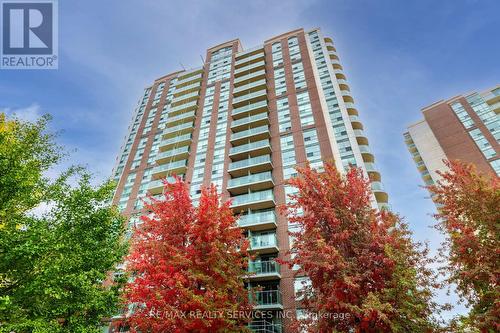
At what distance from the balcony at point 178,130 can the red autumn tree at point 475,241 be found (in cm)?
3090

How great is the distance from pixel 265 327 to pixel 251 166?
14615mm

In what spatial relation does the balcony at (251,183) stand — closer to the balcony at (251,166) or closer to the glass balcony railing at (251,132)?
the balcony at (251,166)

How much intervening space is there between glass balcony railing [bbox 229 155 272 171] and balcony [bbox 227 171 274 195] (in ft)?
4.44

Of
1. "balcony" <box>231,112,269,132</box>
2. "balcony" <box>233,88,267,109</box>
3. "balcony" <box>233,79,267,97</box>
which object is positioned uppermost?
"balcony" <box>233,79,267,97</box>

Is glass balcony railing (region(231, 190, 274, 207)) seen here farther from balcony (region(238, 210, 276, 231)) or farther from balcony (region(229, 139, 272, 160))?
balcony (region(229, 139, 272, 160))

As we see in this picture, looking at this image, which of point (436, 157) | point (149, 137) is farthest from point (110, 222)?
point (436, 157)

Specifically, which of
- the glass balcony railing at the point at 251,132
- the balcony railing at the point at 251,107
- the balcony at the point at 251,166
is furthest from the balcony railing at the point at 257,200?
the balcony railing at the point at 251,107

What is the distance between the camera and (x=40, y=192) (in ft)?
45.2

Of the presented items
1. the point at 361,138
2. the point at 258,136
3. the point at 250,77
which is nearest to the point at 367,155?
the point at 361,138

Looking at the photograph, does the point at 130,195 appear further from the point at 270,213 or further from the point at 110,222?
the point at 110,222

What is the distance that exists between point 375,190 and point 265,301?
559 inches

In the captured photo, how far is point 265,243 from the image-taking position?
23359mm

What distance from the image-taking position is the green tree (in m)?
10.7

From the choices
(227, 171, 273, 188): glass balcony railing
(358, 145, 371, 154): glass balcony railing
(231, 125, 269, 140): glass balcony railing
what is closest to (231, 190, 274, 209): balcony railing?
(227, 171, 273, 188): glass balcony railing
